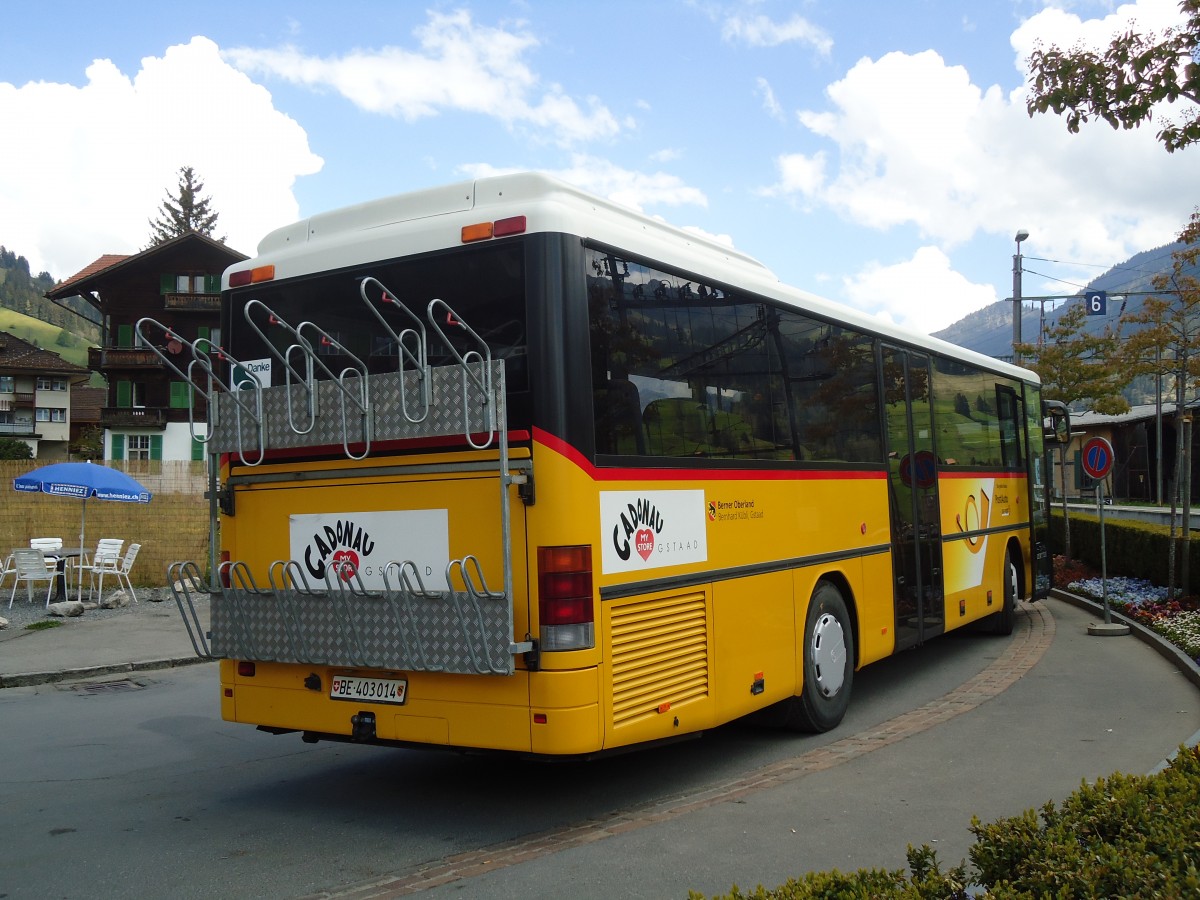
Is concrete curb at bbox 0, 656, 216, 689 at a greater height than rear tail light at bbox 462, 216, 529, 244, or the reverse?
rear tail light at bbox 462, 216, 529, 244

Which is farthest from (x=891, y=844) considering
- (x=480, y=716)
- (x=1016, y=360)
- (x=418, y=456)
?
(x=1016, y=360)

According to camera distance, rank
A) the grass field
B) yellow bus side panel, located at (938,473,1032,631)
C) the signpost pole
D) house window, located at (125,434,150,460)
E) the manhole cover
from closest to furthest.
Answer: yellow bus side panel, located at (938,473,1032,631), the manhole cover, the signpost pole, house window, located at (125,434,150,460), the grass field

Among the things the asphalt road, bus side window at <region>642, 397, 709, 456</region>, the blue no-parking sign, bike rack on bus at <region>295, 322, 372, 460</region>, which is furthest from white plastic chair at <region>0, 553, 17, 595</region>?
the blue no-parking sign

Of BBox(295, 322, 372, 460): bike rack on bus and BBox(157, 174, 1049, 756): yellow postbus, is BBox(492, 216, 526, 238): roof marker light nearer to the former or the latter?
BBox(157, 174, 1049, 756): yellow postbus

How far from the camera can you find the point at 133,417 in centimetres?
5566

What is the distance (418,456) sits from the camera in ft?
20.0

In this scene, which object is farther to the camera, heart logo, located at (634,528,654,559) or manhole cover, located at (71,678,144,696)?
manhole cover, located at (71,678,144,696)

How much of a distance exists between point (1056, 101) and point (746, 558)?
4699mm

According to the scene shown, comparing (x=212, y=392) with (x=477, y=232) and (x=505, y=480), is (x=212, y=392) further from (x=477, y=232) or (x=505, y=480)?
(x=505, y=480)

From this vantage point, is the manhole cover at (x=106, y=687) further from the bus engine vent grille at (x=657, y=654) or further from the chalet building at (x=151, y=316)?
the chalet building at (x=151, y=316)

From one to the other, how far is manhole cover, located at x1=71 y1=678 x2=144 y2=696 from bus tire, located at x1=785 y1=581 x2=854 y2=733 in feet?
24.6

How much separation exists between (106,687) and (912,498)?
28.9 feet

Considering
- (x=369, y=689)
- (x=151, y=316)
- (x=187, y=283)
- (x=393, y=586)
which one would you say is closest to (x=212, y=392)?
(x=393, y=586)

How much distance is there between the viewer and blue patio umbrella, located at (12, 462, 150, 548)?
18.1 m
